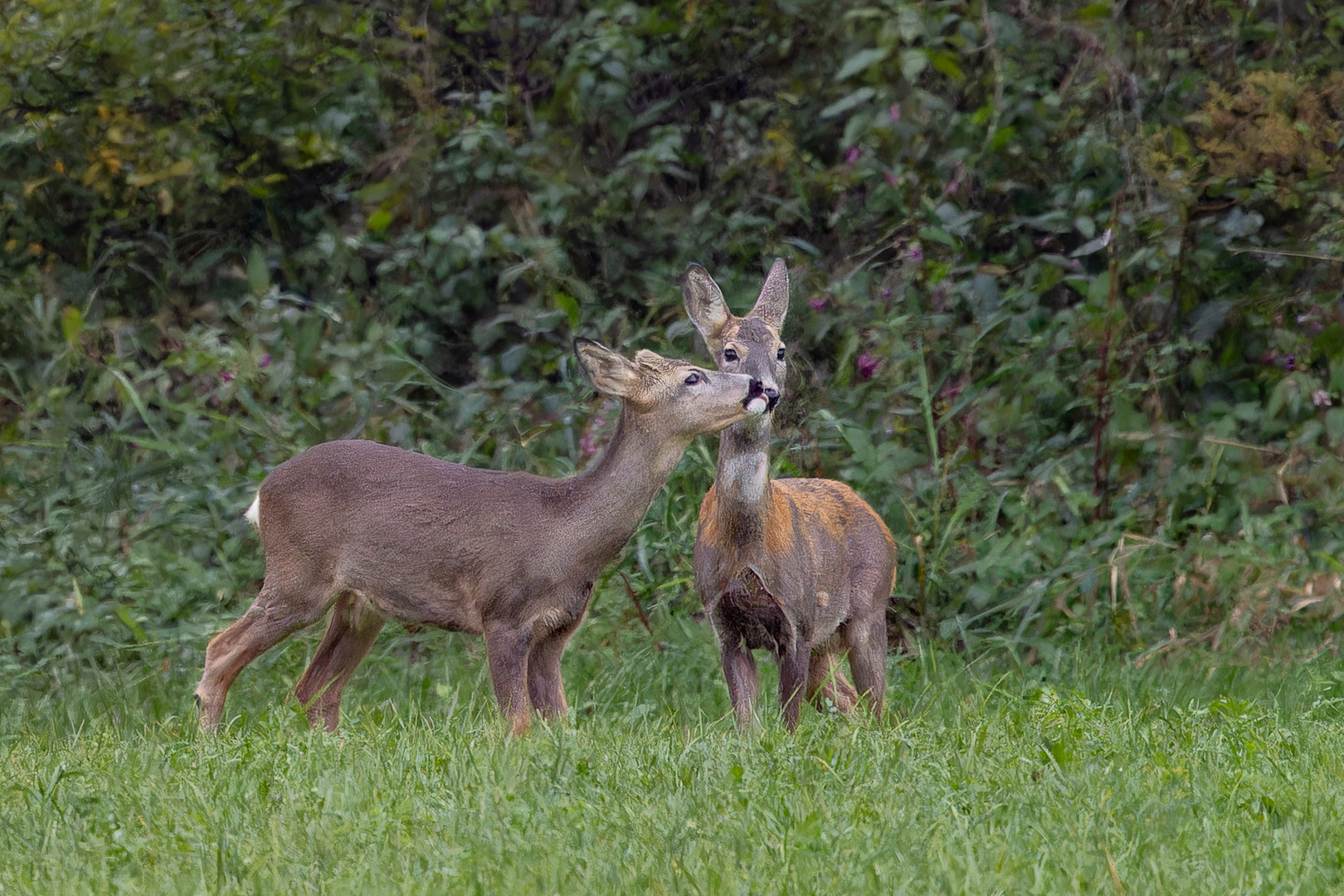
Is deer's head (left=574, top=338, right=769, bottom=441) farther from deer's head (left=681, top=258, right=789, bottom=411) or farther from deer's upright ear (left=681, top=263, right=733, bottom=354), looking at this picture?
deer's upright ear (left=681, top=263, right=733, bottom=354)

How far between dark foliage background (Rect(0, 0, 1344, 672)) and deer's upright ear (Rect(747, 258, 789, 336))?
5.49 feet

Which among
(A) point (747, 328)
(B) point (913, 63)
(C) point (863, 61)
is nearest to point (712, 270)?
(C) point (863, 61)

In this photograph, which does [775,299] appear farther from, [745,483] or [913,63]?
[913,63]

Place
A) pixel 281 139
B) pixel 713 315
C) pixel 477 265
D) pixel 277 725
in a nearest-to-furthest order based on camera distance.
Answer: pixel 277 725 → pixel 713 315 → pixel 477 265 → pixel 281 139

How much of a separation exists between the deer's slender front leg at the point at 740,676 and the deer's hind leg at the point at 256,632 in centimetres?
133

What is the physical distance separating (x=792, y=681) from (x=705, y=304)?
1.22m

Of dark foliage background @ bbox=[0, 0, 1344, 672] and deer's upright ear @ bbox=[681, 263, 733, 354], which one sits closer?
deer's upright ear @ bbox=[681, 263, 733, 354]

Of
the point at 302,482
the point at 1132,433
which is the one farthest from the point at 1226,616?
the point at 302,482

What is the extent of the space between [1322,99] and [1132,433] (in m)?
1.72

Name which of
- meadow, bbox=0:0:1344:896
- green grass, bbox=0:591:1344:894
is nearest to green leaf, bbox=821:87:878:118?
meadow, bbox=0:0:1344:896

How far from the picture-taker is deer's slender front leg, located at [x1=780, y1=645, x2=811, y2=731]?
204 inches

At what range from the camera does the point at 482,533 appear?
5.48 m

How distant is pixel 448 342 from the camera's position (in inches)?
367

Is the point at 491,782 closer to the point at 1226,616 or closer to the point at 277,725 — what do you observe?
the point at 277,725
